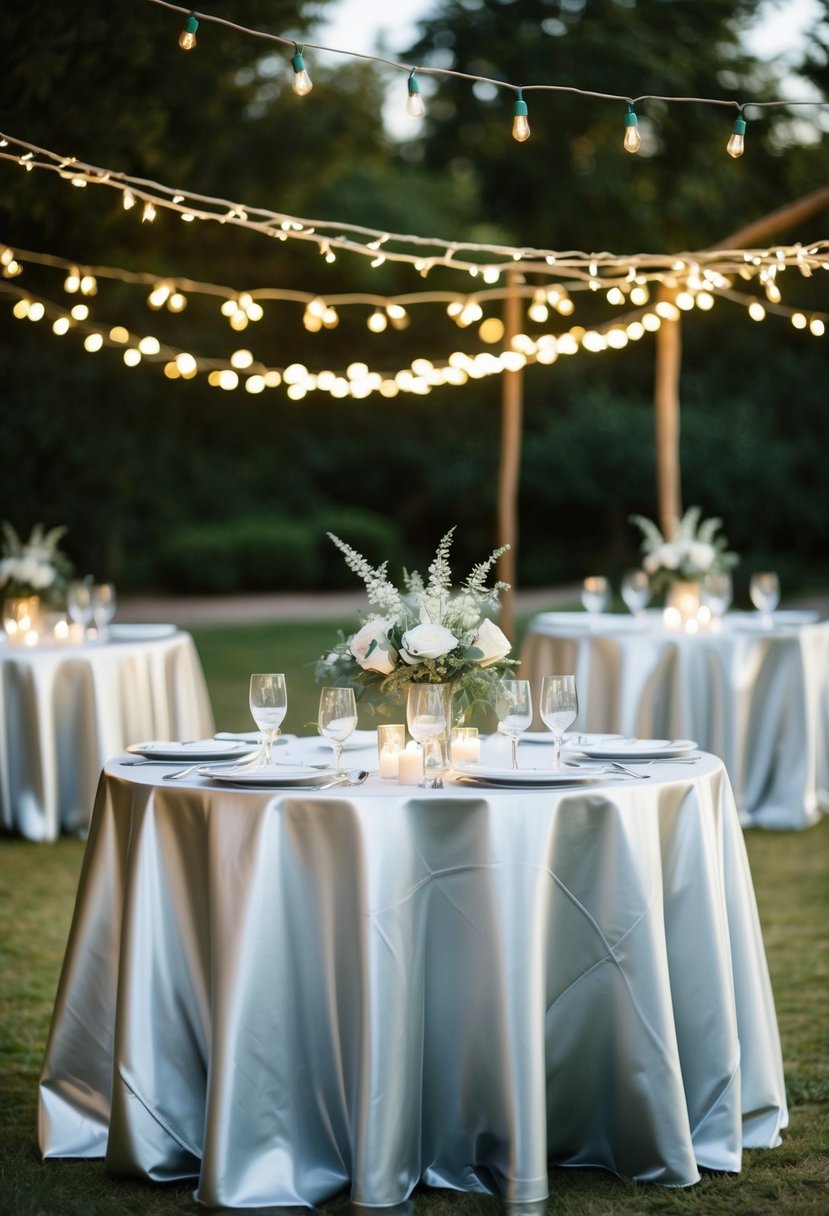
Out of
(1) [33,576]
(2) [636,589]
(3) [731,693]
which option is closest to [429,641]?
(3) [731,693]

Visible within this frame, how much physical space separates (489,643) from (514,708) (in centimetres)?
17

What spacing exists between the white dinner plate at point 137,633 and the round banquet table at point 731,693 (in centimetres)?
172

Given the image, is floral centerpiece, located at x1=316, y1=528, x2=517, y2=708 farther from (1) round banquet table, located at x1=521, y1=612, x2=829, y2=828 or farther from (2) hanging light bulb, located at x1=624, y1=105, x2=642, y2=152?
(1) round banquet table, located at x1=521, y1=612, x2=829, y2=828

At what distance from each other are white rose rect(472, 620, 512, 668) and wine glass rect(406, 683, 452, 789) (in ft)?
0.63

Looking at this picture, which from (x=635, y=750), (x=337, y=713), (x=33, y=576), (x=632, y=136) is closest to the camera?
(x=337, y=713)

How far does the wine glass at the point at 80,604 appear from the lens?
6078 mm

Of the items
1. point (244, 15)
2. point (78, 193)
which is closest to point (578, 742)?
point (78, 193)

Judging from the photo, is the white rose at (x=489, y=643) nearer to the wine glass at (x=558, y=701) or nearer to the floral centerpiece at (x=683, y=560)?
the wine glass at (x=558, y=701)

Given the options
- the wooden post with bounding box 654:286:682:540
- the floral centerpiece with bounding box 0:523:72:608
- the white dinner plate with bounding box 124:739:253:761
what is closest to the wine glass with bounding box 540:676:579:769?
the white dinner plate with bounding box 124:739:253:761

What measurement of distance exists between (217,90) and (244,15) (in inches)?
34.1

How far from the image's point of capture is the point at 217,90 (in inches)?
354

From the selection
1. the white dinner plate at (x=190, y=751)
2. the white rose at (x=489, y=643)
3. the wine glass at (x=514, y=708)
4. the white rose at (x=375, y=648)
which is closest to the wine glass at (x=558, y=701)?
the wine glass at (x=514, y=708)

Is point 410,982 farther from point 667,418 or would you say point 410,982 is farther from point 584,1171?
point 667,418

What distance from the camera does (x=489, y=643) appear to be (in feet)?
9.81
